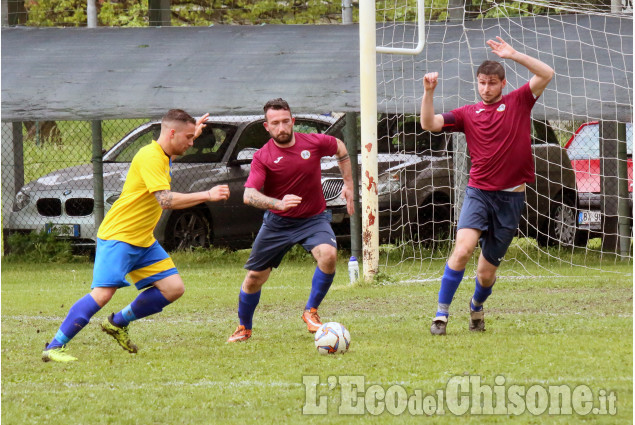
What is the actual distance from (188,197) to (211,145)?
7503mm

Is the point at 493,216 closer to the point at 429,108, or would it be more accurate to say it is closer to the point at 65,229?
the point at 429,108

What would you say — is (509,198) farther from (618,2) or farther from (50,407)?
(618,2)

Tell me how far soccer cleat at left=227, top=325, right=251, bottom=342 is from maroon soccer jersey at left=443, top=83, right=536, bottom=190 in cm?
206

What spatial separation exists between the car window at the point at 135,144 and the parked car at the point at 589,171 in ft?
19.7

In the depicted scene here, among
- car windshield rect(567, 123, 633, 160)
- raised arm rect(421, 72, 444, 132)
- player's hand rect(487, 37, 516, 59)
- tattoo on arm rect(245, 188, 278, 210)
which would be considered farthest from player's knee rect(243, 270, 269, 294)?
car windshield rect(567, 123, 633, 160)

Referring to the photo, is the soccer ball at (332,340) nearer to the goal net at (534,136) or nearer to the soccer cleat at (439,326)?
the soccer cleat at (439,326)

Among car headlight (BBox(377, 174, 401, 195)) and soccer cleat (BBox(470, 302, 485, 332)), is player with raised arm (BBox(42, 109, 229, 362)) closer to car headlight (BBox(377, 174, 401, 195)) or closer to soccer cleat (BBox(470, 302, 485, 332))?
soccer cleat (BBox(470, 302, 485, 332))

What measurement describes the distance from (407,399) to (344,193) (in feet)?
9.03

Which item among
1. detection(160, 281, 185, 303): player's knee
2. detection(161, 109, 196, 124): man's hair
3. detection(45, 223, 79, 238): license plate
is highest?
detection(161, 109, 196, 124): man's hair

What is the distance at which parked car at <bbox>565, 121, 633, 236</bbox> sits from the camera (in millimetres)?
14328

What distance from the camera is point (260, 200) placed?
24.7 feet

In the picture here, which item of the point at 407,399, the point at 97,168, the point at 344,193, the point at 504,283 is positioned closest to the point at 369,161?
the point at 504,283

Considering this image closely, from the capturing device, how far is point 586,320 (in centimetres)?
834

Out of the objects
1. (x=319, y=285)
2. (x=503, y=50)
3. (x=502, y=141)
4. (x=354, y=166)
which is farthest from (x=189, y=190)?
(x=503, y=50)
